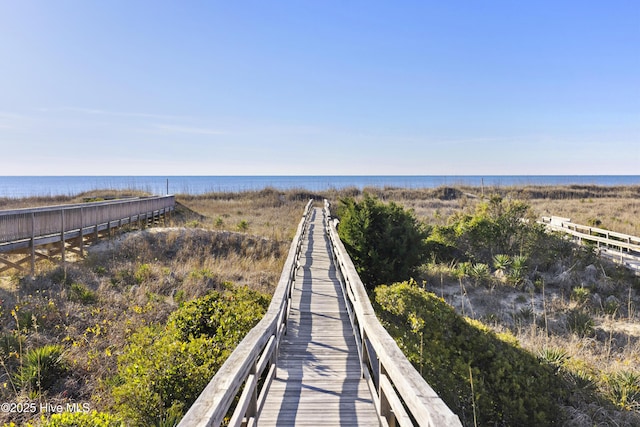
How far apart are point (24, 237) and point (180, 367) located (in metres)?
9.39

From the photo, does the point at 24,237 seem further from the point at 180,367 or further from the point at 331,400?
the point at 331,400

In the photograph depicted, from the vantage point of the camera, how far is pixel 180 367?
4.42m

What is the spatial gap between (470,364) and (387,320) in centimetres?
138

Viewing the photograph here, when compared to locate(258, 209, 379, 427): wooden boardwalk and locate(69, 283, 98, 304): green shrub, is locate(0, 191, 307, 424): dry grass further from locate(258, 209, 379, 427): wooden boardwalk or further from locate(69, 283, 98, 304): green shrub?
locate(258, 209, 379, 427): wooden boardwalk

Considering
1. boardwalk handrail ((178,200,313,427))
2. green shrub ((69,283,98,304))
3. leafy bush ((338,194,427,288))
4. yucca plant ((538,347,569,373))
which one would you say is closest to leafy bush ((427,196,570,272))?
leafy bush ((338,194,427,288))

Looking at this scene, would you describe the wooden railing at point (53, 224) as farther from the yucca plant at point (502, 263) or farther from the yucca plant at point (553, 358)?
the yucca plant at point (502, 263)

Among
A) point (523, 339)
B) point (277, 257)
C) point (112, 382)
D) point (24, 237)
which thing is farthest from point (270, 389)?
point (277, 257)

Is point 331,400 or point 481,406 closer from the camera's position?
point 331,400

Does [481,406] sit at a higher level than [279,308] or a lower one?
lower

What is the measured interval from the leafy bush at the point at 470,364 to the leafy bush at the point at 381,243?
15.9ft

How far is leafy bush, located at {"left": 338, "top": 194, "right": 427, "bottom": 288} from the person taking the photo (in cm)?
1187

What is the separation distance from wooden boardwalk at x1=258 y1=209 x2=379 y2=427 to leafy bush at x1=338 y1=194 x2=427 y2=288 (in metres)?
3.30

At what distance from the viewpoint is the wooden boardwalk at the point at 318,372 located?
388 cm

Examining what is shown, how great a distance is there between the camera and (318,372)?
16.1 feet
